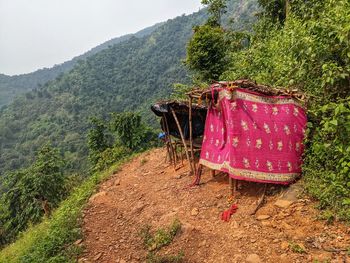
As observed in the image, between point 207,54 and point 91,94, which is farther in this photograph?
point 91,94

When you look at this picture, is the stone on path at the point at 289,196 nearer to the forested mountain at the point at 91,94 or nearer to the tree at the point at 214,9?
the tree at the point at 214,9

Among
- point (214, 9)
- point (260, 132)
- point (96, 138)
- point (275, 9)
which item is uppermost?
point (214, 9)

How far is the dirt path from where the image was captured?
14.9 feet

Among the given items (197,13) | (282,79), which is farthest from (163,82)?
(282,79)

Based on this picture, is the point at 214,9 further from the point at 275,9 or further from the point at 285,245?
the point at 285,245

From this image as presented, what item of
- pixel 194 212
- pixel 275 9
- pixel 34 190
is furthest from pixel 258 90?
pixel 34 190

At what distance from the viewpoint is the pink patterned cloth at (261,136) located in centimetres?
573

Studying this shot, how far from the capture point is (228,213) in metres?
5.52

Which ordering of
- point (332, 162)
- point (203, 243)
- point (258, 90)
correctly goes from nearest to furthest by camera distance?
1. point (203, 243)
2. point (332, 162)
3. point (258, 90)

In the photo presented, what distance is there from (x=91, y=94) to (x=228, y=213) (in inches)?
3503

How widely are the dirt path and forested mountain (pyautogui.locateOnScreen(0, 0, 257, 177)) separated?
→ 48235 mm

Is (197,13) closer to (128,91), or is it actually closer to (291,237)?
(128,91)

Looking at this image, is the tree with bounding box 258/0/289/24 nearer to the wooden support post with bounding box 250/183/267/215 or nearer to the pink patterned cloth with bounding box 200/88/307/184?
the pink patterned cloth with bounding box 200/88/307/184

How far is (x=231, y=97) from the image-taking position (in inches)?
228
